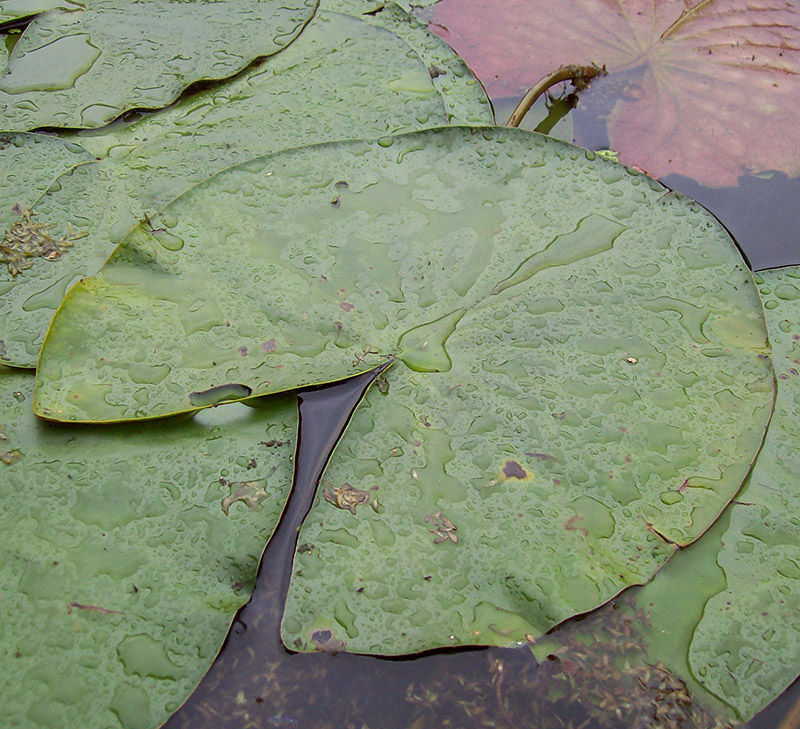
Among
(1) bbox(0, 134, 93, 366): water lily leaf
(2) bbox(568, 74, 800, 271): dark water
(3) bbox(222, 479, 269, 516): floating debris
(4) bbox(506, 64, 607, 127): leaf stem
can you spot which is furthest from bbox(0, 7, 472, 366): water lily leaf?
(3) bbox(222, 479, 269, 516): floating debris

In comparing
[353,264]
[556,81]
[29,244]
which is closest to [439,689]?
[353,264]

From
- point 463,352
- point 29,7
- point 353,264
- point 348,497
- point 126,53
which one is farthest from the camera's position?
point 29,7

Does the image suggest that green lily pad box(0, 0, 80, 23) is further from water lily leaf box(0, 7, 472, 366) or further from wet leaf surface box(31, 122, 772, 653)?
wet leaf surface box(31, 122, 772, 653)

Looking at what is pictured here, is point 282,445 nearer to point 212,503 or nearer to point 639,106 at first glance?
point 212,503

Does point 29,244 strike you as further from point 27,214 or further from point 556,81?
point 556,81

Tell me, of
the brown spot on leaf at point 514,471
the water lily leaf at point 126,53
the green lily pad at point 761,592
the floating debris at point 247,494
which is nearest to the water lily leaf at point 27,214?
the water lily leaf at point 126,53

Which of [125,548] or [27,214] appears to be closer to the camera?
[125,548]
